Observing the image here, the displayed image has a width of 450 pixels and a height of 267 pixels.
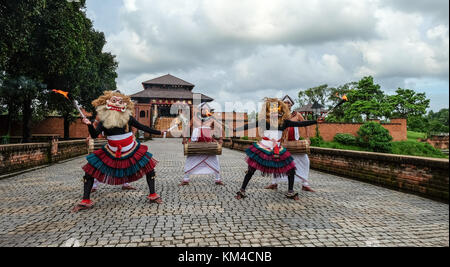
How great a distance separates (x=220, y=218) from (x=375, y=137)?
31.1 meters

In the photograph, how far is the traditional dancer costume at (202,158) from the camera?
637 cm

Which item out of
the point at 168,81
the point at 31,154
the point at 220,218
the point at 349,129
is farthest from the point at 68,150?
the point at 168,81

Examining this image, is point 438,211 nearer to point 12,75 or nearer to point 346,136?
point 12,75

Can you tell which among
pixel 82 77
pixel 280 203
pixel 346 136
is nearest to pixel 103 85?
pixel 82 77

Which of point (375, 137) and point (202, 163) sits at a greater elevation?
point (375, 137)

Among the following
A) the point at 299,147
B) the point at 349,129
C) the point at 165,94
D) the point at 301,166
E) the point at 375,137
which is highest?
the point at 165,94

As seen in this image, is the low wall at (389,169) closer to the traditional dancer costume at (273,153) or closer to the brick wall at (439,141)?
the traditional dancer costume at (273,153)

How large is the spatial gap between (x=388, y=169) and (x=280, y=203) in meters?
3.07

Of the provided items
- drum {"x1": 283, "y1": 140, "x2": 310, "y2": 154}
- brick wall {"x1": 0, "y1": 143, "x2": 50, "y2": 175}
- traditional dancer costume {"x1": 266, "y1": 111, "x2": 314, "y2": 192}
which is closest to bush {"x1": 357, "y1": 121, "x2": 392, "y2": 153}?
traditional dancer costume {"x1": 266, "y1": 111, "x2": 314, "y2": 192}

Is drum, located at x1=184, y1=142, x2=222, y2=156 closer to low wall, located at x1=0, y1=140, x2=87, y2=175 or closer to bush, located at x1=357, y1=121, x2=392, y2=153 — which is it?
low wall, located at x1=0, y1=140, x2=87, y2=175

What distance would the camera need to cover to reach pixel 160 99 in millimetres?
55375

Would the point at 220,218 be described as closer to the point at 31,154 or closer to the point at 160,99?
the point at 31,154

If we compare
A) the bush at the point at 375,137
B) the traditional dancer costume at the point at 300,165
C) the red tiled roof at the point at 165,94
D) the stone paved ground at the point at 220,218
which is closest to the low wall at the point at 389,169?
the stone paved ground at the point at 220,218

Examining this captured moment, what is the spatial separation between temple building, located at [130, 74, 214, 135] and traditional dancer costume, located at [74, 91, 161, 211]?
133ft
